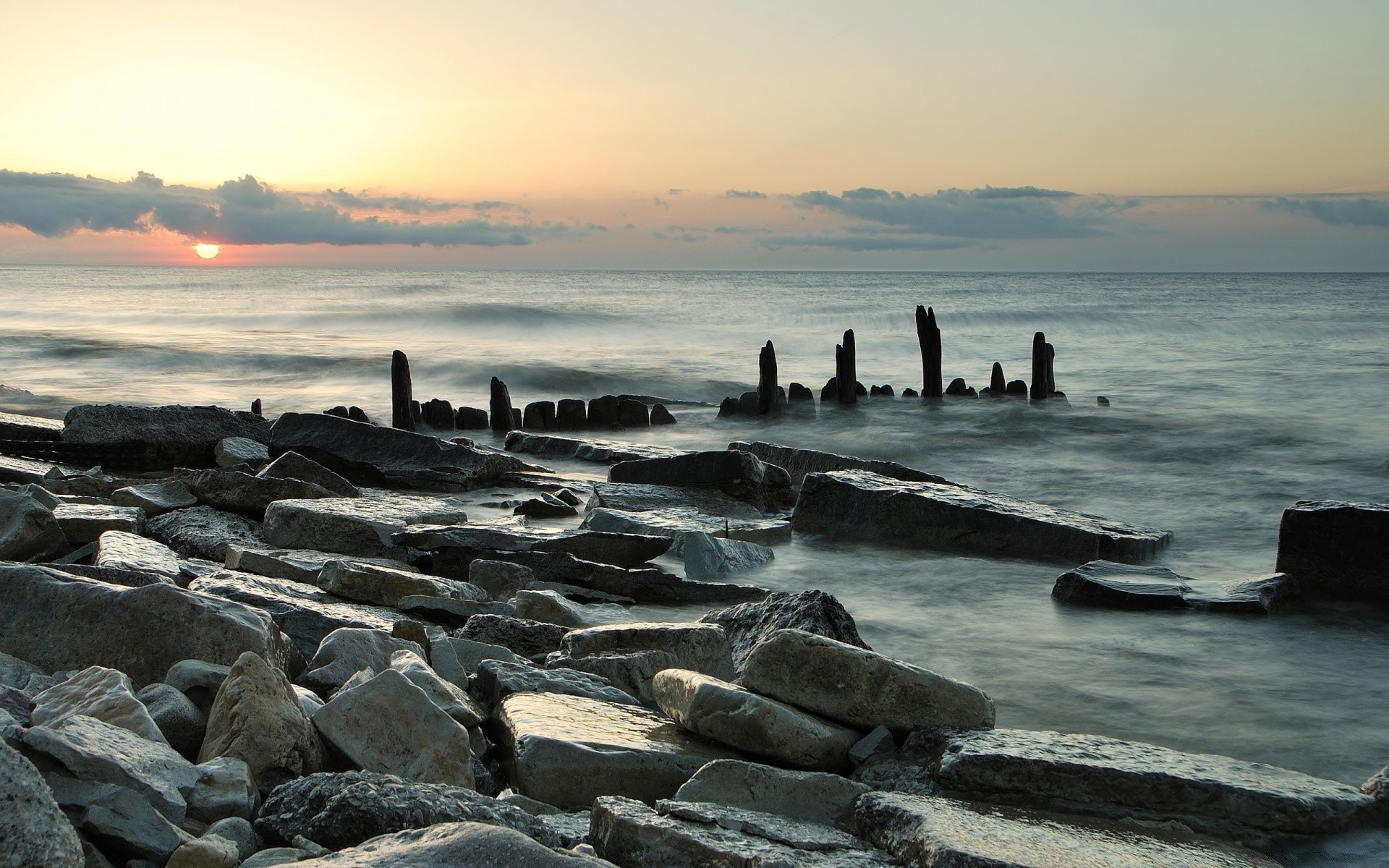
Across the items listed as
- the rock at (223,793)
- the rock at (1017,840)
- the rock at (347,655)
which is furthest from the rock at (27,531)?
the rock at (1017,840)

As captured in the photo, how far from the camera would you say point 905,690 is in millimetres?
3799

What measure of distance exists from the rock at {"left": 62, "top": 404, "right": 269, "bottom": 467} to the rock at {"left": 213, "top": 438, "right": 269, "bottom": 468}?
18 centimetres

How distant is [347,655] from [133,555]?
1.88 m

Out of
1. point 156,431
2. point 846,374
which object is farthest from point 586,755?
point 846,374

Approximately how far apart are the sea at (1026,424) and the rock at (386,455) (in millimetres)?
3527

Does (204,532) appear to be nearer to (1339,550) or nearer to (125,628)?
(125,628)

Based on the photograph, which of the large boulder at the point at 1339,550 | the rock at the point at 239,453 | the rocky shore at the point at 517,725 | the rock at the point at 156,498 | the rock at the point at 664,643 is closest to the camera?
the rocky shore at the point at 517,725

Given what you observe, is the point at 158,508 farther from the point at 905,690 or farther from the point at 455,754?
the point at 905,690

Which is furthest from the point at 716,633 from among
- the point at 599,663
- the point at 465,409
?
the point at 465,409

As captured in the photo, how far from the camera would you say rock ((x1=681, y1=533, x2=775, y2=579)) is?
7027mm

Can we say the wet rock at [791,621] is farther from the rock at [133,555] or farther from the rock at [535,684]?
the rock at [133,555]

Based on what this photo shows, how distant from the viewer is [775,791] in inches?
124

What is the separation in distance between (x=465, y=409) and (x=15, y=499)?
34.9 ft

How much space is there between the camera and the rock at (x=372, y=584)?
5.37 meters
